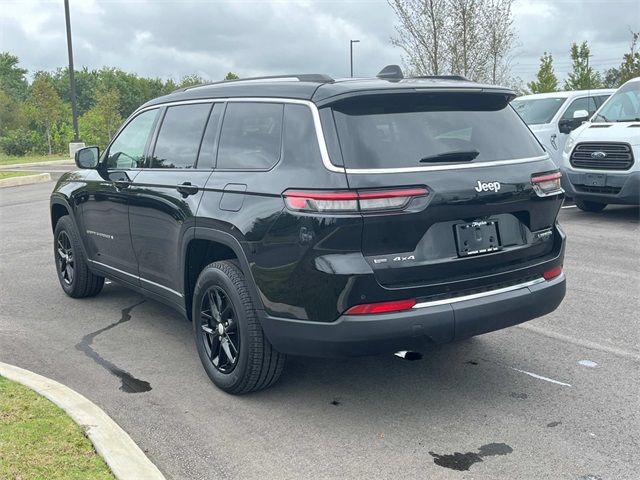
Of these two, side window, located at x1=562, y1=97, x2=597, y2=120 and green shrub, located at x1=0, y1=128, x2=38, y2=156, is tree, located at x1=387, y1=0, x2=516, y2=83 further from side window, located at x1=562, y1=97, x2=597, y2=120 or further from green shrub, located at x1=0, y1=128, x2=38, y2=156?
green shrub, located at x1=0, y1=128, x2=38, y2=156

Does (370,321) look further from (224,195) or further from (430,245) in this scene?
(224,195)

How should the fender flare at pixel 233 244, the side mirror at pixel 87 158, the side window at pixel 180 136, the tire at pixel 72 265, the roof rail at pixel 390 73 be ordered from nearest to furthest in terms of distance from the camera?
1. the fender flare at pixel 233 244
2. the roof rail at pixel 390 73
3. the side window at pixel 180 136
4. the side mirror at pixel 87 158
5. the tire at pixel 72 265

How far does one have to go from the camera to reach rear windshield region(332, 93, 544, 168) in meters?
3.73

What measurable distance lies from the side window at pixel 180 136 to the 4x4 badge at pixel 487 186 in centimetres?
197

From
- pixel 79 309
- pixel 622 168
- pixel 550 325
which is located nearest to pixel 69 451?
pixel 79 309

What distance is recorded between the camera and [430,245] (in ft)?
12.1

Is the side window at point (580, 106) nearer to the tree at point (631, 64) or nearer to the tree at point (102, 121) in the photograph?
the tree at point (631, 64)

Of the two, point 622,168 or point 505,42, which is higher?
point 505,42

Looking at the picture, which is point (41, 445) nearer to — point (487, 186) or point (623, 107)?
point (487, 186)

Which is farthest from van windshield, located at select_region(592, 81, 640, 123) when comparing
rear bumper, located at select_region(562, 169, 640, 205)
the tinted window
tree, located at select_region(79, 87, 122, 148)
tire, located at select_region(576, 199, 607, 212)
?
tree, located at select_region(79, 87, 122, 148)

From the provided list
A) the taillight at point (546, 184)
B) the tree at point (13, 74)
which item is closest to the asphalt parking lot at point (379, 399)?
the taillight at point (546, 184)

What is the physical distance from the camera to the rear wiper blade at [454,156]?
3.81 meters

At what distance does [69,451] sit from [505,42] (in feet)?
73.4

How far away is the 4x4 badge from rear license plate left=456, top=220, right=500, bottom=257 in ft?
0.58
